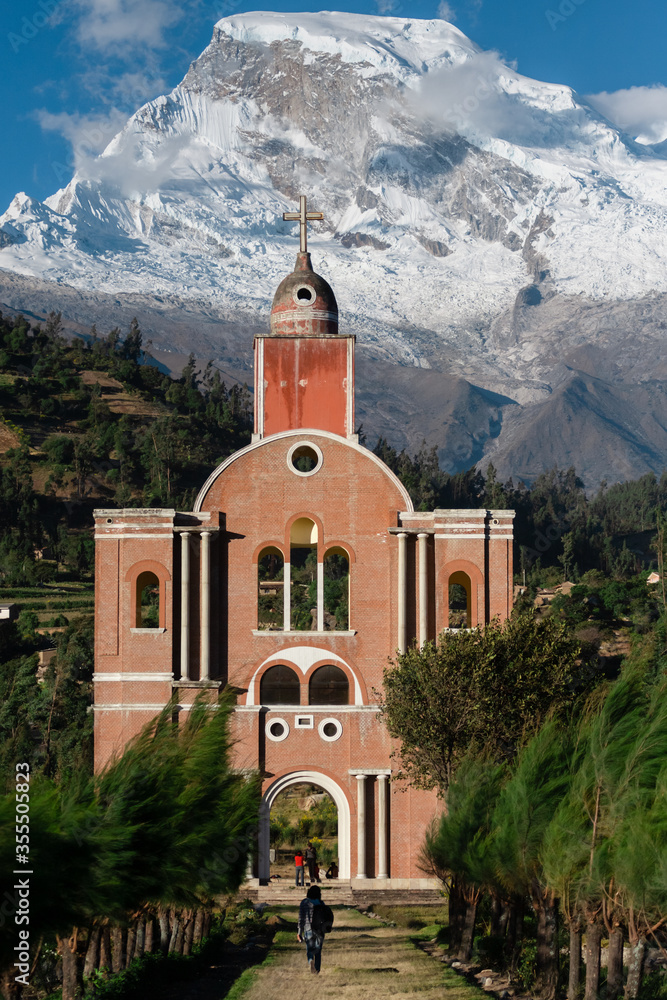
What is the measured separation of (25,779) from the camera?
60.0 feet

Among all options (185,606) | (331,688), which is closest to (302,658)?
(331,688)

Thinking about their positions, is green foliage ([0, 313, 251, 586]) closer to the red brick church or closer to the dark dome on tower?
the dark dome on tower

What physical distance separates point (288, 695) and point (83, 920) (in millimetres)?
17675

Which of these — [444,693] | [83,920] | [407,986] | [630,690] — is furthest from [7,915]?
[444,693]

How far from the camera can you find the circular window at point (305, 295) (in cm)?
3781

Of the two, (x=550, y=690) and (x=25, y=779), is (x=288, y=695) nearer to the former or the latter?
(x=550, y=690)

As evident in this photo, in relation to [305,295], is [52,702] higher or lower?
lower

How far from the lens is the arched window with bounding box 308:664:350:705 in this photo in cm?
3478

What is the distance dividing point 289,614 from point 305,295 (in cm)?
954

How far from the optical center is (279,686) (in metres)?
34.9

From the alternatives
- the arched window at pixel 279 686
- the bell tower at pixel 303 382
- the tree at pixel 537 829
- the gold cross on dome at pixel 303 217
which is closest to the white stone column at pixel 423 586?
the arched window at pixel 279 686

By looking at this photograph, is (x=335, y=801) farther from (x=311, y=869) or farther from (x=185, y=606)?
(x=185, y=606)

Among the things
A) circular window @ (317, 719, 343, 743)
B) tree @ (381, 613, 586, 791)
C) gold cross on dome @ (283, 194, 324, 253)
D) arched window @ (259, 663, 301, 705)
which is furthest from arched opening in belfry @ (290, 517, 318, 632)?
gold cross on dome @ (283, 194, 324, 253)

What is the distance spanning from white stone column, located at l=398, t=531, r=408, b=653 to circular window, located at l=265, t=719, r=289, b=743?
3668mm
